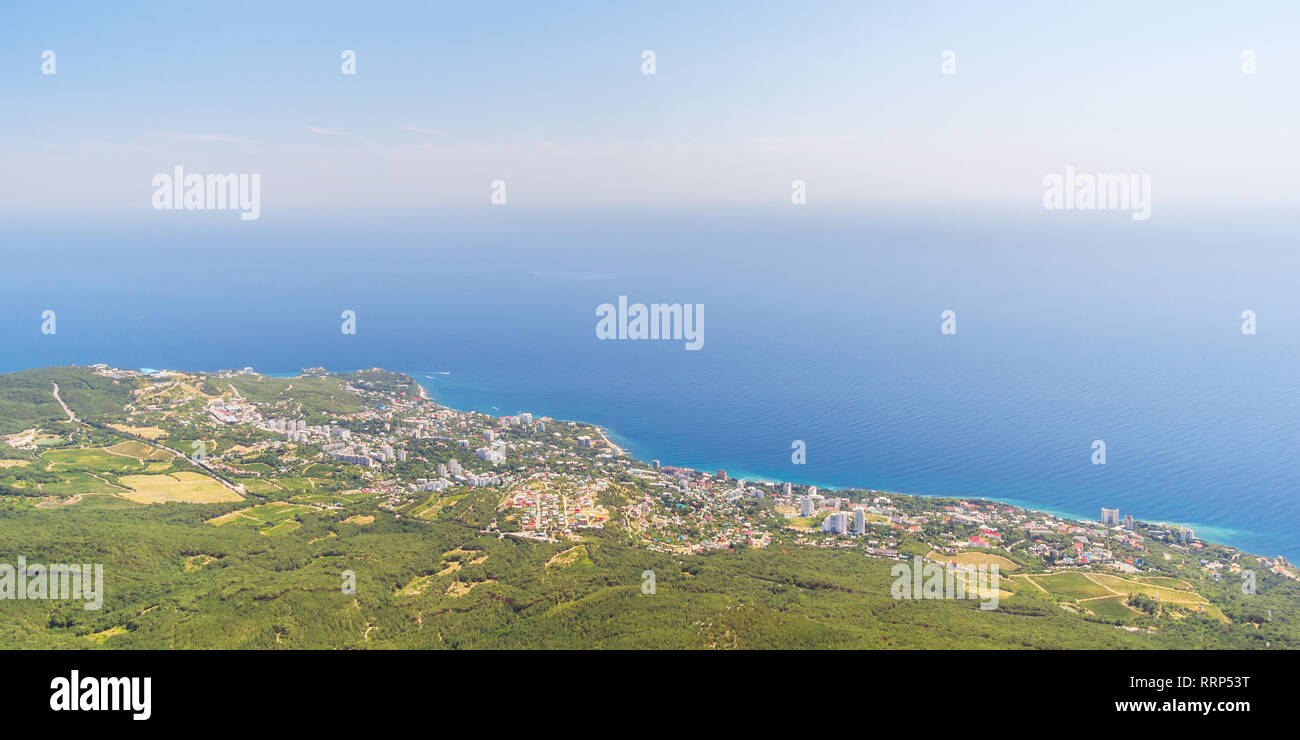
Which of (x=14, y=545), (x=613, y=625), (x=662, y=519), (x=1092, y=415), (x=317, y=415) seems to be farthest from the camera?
(x=1092, y=415)

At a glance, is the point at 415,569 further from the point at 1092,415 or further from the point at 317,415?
the point at 1092,415

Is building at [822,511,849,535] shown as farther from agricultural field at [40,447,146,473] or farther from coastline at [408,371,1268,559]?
agricultural field at [40,447,146,473]

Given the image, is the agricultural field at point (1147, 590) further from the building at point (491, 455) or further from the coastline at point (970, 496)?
the building at point (491, 455)

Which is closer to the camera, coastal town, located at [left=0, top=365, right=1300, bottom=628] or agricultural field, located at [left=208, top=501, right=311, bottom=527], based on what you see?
coastal town, located at [left=0, top=365, right=1300, bottom=628]

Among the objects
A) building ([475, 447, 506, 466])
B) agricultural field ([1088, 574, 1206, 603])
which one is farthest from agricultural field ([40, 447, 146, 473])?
agricultural field ([1088, 574, 1206, 603])

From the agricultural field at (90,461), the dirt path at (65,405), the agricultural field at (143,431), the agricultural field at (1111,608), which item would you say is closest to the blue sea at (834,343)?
the agricultural field at (1111,608)

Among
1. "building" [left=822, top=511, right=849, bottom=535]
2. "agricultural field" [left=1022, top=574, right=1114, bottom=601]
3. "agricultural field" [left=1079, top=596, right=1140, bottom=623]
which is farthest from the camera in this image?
"building" [left=822, top=511, right=849, bottom=535]

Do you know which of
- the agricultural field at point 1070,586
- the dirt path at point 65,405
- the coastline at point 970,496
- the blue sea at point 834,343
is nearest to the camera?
the agricultural field at point 1070,586
